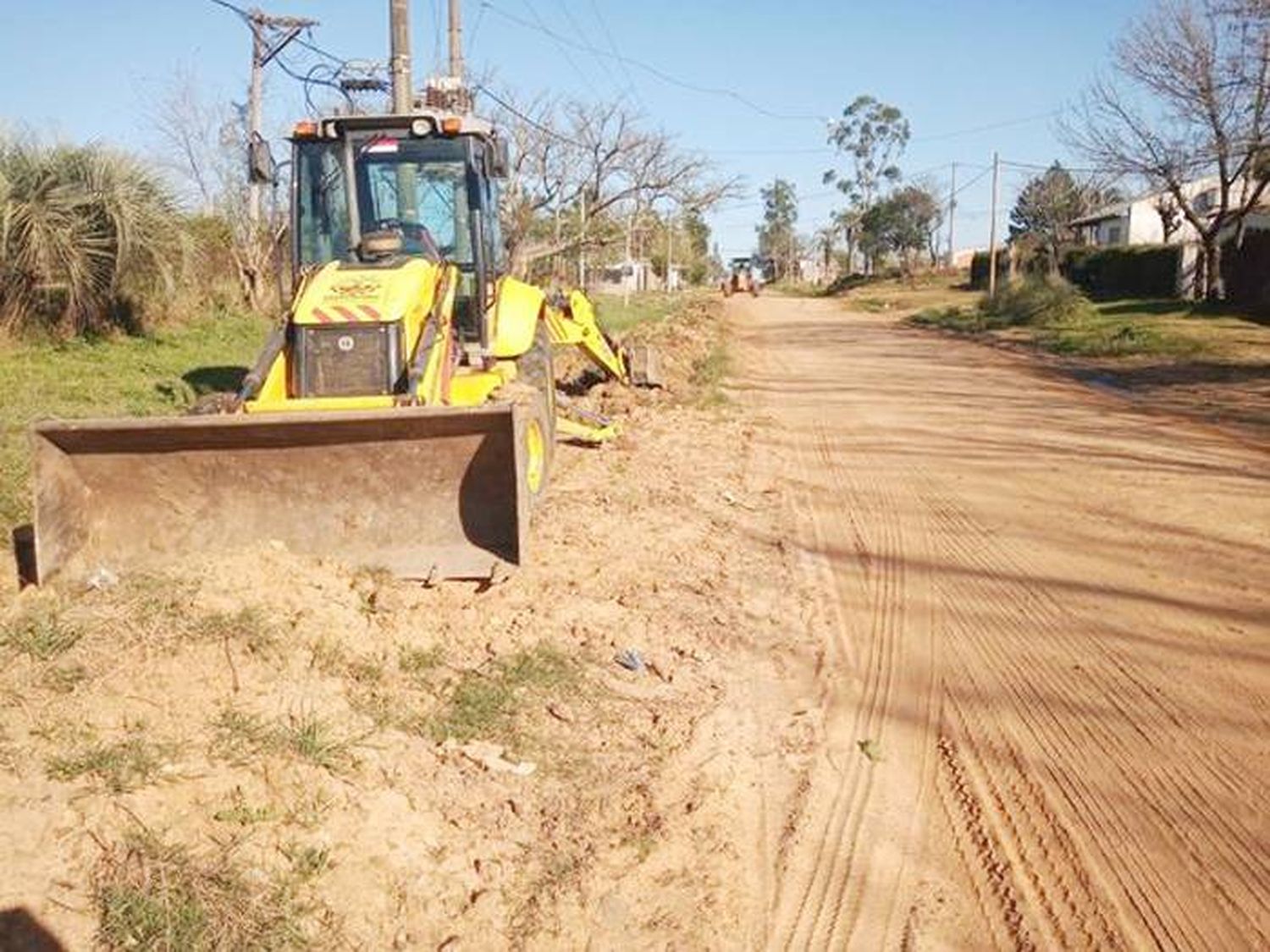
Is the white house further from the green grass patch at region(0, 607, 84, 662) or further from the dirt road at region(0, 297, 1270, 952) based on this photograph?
the green grass patch at region(0, 607, 84, 662)

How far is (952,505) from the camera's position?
27.8ft

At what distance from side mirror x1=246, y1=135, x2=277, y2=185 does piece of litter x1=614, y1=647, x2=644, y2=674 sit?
4.89 metres

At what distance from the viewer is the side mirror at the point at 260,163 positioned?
7930 millimetres

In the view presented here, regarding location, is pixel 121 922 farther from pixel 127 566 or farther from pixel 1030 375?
pixel 1030 375

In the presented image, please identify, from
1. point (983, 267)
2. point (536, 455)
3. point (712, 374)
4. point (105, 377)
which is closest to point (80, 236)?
point (105, 377)

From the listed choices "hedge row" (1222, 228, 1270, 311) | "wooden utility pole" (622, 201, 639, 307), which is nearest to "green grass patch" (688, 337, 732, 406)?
"hedge row" (1222, 228, 1270, 311)

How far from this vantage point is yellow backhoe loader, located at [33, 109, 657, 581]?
5930 mm

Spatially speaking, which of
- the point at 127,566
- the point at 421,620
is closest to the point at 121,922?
the point at 421,620

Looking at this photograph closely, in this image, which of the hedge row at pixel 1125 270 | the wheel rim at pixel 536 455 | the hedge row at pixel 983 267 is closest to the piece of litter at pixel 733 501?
the wheel rim at pixel 536 455

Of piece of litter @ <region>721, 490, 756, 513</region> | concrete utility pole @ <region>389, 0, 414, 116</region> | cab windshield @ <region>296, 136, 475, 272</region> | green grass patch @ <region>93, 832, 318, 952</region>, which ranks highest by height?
concrete utility pole @ <region>389, 0, 414, 116</region>

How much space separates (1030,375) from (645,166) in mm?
19941

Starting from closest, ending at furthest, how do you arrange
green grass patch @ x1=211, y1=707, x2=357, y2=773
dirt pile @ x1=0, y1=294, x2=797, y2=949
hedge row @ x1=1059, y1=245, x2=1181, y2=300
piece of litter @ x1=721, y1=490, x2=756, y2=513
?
dirt pile @ x1=0, y1=294, x2=797, y2=949 → green grass patch @ x1=211, y1=707, x2=357, y2=773 → piece of litter @ x1=721, y1=490, x2=756, y2=513 → hedge row @ x1=1059, y1=245, x2=1181, y2=300

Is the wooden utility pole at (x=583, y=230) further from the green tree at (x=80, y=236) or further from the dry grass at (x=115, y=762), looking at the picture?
the dry grass at (x=115, y=762)

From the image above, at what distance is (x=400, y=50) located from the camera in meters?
16.7
